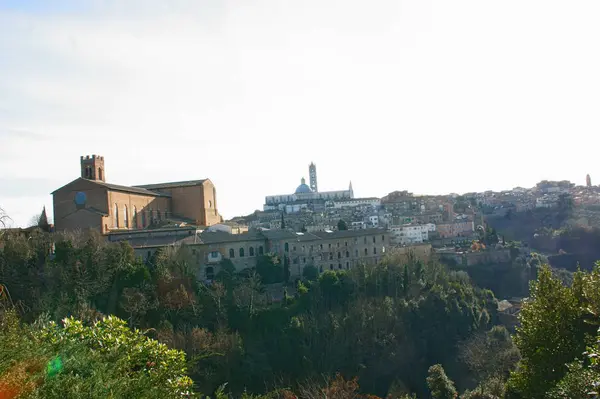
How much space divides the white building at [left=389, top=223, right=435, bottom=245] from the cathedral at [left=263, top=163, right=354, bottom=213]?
23996 millimetres

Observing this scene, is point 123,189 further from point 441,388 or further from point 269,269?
point 441,388

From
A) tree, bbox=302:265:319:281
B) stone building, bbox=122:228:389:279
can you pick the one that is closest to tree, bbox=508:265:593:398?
tree, bbox=302:265:319:281

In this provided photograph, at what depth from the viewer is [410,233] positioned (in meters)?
66.0

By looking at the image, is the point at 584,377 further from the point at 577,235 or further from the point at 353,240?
the point at 577,235

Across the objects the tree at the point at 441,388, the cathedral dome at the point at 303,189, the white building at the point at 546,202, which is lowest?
the tree at the point at 441,388

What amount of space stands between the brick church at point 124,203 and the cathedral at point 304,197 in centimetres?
4174

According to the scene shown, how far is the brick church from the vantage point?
37312 mm

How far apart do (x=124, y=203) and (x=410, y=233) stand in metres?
36.2

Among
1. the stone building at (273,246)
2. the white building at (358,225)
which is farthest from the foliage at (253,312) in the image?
the white building at (358,225)

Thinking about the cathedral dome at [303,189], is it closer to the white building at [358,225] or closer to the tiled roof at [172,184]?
the white building at [358,225]

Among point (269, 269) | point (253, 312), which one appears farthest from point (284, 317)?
point (269, 269)

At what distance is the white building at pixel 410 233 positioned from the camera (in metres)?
64.8

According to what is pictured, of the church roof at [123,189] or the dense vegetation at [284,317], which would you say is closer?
the dense vegetation at [284,317]

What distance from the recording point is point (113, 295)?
1220 inches
